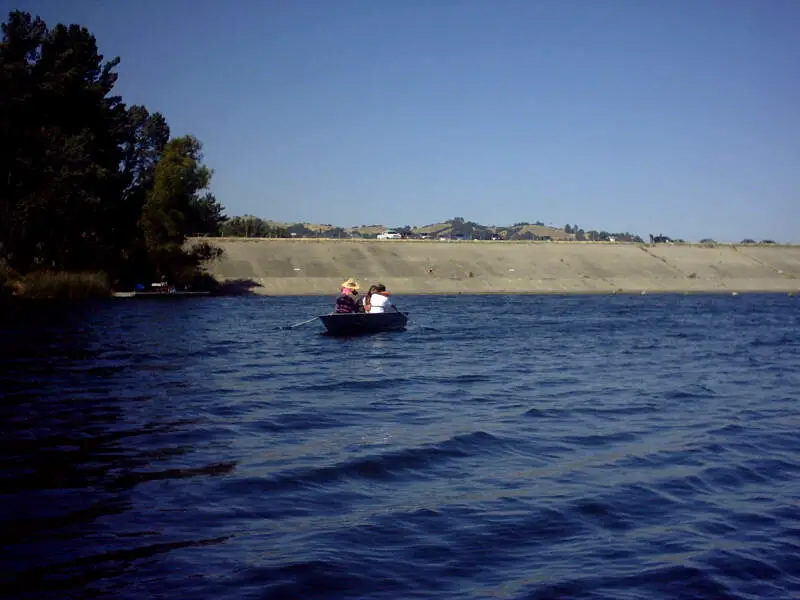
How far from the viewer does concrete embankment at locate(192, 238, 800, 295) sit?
81.4 meters

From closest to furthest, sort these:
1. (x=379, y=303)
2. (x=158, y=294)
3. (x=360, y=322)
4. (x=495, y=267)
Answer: (x=360, y=322) < (x=379, y=303) < (x=158, y=294) < (x=495, y=267)

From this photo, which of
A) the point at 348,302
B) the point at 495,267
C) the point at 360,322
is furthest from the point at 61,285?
the point at 495,267

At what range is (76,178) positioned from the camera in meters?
59.8

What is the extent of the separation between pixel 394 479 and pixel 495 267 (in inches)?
3101

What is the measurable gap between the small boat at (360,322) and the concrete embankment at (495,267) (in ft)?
132

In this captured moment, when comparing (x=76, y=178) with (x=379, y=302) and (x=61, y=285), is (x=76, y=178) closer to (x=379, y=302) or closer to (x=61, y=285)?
(x=61, y=285)

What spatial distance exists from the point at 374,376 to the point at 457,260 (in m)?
68.1

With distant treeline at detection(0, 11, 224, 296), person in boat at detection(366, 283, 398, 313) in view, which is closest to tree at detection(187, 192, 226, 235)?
distant treeline at detection(0, 11, 224, 296)

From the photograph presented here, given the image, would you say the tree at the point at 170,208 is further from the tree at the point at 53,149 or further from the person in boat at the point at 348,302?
the person in boat at the point at 348,302

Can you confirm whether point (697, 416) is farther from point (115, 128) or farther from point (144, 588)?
point (115, 128)

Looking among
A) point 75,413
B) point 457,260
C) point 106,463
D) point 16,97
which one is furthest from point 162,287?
point 106,463

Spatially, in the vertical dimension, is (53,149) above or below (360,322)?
above

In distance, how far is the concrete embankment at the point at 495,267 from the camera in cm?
8144

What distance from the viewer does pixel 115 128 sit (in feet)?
230
